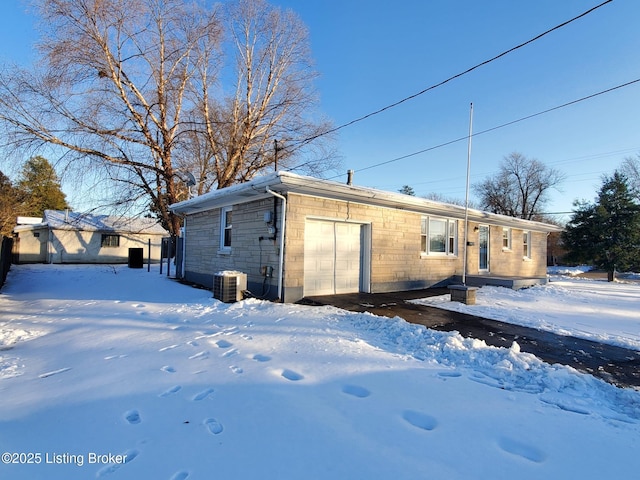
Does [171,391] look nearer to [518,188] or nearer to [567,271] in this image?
[567,271]

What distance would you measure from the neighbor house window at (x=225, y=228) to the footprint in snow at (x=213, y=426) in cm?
772

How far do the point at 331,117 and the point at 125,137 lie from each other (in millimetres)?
12441

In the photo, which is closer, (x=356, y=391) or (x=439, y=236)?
(x=356, y=391)

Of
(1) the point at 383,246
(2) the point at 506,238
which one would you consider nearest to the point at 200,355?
(1) the point at 383,246

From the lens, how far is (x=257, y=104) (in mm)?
20234

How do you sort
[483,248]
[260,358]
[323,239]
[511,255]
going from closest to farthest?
[260,358]
[323,239]
[483,248]
[511,255]

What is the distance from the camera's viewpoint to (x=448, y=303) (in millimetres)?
8281

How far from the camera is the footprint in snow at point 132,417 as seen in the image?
2551mm

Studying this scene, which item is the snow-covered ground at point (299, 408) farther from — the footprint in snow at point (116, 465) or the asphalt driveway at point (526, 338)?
the asphalt driveway at point (526, 338)

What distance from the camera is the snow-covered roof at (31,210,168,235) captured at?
22334 millimetres

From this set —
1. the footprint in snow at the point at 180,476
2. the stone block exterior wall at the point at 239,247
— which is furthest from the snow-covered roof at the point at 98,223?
the footprint in snow at the point at 180,476

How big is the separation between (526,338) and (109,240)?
92.4 ft

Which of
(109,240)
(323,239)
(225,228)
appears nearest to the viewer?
(323,239)

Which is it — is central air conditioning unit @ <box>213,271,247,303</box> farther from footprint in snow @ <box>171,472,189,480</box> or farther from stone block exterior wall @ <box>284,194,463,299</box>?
footprint in snow @ <box>171,472,189,480</box>
